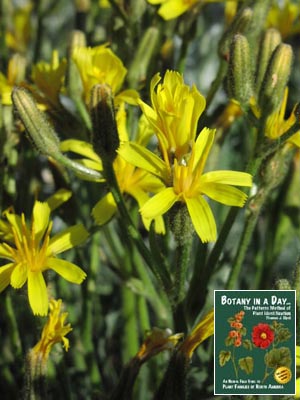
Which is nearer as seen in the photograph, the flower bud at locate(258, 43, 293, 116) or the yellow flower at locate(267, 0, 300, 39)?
the flower bud at locate(258, 43, 293, 116)

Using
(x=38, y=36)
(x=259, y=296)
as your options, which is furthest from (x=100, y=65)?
(x=38, y=36)

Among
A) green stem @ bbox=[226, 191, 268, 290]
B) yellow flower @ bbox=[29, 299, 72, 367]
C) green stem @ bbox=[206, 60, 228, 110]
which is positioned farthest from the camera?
green stem @ bbox=[206, 60, 228, 110]

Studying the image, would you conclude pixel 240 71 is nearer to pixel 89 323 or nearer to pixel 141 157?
pixel 141 157

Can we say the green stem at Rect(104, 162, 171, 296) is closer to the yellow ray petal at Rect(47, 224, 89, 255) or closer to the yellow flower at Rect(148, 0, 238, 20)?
the yellow ray petal at Rect(47, 224, 89, 255)

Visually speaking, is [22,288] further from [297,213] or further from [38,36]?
[38,36]

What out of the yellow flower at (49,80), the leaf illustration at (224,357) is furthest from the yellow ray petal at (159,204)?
the yellow flower at (49,80)

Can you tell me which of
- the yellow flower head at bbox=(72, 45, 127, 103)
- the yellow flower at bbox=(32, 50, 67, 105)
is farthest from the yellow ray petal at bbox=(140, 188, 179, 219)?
the yellow flower at bbox=(32, 50, 67, 105)

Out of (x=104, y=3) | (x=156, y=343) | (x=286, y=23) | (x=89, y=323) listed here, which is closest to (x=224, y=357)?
(x=156, y=343)
